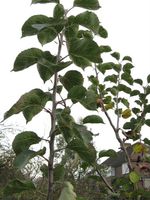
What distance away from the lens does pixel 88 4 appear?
6.29 ft

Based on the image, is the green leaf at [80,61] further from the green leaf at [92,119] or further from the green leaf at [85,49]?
the green leaf at [92,119]

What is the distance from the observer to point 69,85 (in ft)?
6.39

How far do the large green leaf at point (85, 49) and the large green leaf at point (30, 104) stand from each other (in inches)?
8.9

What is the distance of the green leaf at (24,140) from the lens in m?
1.77

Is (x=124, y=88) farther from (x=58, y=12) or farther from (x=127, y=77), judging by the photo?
(x=58, y=12)

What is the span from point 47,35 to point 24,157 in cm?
57

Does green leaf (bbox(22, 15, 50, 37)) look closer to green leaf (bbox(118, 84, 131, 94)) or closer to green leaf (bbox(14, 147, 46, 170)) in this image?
green leaf (bbox(14, 147, 46, 170))

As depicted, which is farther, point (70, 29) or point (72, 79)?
point (72, 79)

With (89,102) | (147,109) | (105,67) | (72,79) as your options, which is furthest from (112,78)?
(89,102)

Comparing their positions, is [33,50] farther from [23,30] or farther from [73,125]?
[73,125]

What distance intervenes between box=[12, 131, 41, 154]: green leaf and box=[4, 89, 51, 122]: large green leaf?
8 cm

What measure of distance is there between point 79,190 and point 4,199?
38.2ft

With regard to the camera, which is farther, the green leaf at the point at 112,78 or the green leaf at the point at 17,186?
the green leaf at the point at 112,78

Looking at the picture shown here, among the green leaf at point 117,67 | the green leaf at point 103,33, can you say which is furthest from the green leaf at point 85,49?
the green leaf at point 117,67
